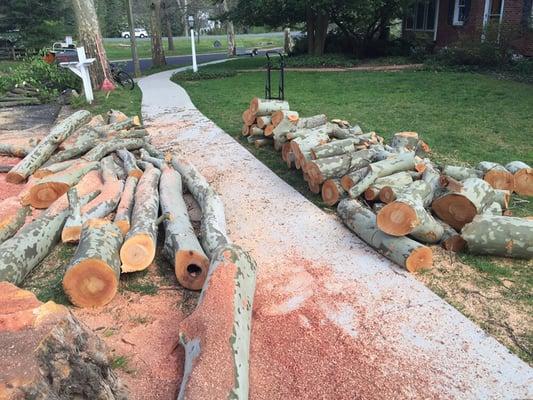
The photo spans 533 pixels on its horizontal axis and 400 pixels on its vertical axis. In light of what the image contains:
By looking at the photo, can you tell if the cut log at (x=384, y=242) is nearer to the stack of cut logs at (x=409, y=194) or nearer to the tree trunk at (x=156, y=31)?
the stack of cut logs at (x=409, y=194)

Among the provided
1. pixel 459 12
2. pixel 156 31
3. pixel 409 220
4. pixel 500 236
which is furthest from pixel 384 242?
pixel 156 31

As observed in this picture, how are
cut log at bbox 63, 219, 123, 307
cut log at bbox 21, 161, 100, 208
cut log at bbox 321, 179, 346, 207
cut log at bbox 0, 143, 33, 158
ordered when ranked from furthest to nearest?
cut log at bbox 0, 143, 33, 158 < cut log at bbox 21, 161, 100, 208 < cut log at bbox 321, 179, 346, 207 < cut log at bbox 63, 219, 123, 307

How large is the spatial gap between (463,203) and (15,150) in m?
7.26

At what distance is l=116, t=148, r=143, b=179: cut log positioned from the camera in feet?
20.9

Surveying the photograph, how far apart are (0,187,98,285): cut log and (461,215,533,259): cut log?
4175 millimetres

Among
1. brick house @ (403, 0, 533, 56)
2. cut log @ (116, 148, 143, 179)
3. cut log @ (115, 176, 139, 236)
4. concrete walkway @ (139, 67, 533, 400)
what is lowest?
concrete walkway @ (139, 67, 533, 400)

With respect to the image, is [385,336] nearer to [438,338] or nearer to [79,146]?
[438,338]

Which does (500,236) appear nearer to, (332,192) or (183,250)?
(332,192)

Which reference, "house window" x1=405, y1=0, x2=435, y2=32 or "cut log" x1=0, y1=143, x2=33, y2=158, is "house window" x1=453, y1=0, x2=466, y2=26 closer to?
"house window" x1=405, y1=0, x2=435, y2=32

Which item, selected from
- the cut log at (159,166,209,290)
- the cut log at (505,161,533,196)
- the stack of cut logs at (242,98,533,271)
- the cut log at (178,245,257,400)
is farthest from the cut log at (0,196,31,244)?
the cut log at (505,161,533,196)

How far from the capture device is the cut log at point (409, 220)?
4598 mm

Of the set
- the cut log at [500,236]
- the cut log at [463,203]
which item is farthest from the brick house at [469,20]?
the cut log at [500,236]

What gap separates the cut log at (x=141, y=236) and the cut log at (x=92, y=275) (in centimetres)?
18

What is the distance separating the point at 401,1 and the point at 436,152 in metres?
14.0
